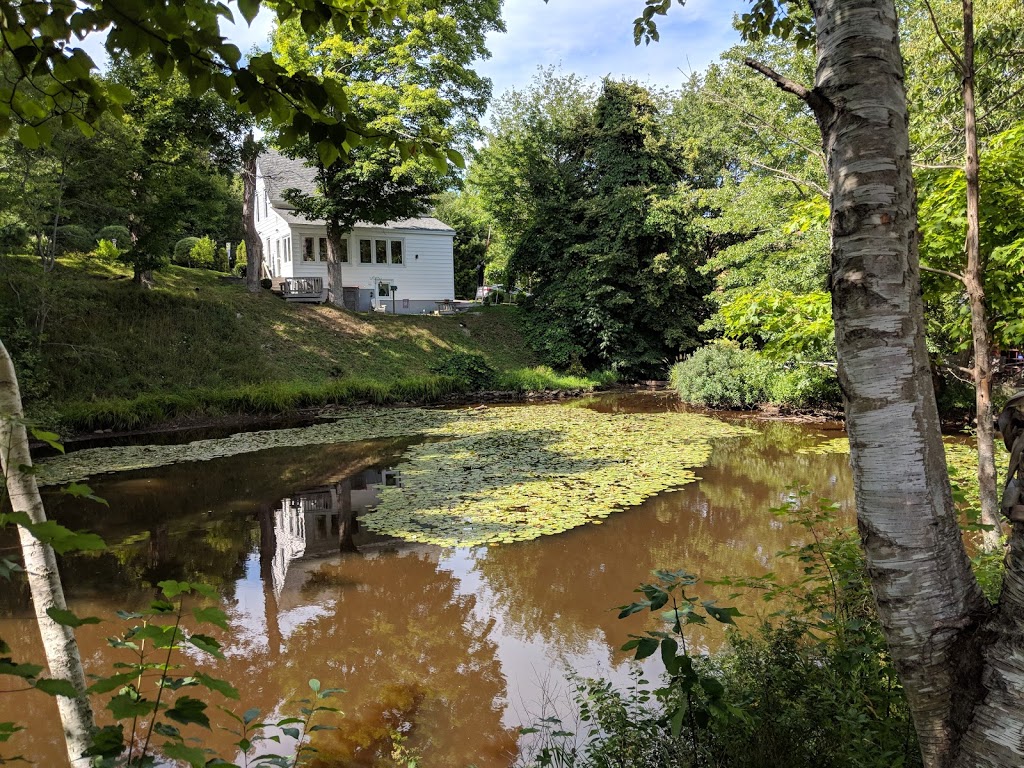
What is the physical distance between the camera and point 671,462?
10914 mm

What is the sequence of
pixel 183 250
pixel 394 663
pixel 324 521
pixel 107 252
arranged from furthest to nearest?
1. pixel 183 250
2. pixel 107 252
3. pixel 324 521
4. pixel 394 663

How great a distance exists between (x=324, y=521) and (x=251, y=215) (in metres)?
17.1

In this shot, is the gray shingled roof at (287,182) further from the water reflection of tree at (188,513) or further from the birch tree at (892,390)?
the birch tree at (892,390)

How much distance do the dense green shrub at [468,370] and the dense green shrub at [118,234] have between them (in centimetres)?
959

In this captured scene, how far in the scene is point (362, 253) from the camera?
87.5 ft

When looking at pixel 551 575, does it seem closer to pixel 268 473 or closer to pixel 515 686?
pixel 515 686

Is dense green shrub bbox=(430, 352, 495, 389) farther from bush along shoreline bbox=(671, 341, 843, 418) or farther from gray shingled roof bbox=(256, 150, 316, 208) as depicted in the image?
gray shingled roof bbox=(256, 150, 316, 208)

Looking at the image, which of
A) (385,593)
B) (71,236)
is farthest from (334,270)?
(385,593)

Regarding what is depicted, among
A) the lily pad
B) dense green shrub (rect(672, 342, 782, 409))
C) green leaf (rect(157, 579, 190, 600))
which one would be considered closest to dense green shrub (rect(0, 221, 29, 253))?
the lily pad

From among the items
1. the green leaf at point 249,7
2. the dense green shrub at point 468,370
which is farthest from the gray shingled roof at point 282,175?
the green leaf at point 249,7

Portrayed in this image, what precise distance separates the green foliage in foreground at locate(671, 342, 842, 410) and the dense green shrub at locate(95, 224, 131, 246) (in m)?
16.5

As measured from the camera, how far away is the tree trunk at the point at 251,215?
21.0 metres

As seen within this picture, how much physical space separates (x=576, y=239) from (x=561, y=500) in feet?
58.7

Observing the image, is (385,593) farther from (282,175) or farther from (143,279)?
(282,175)
